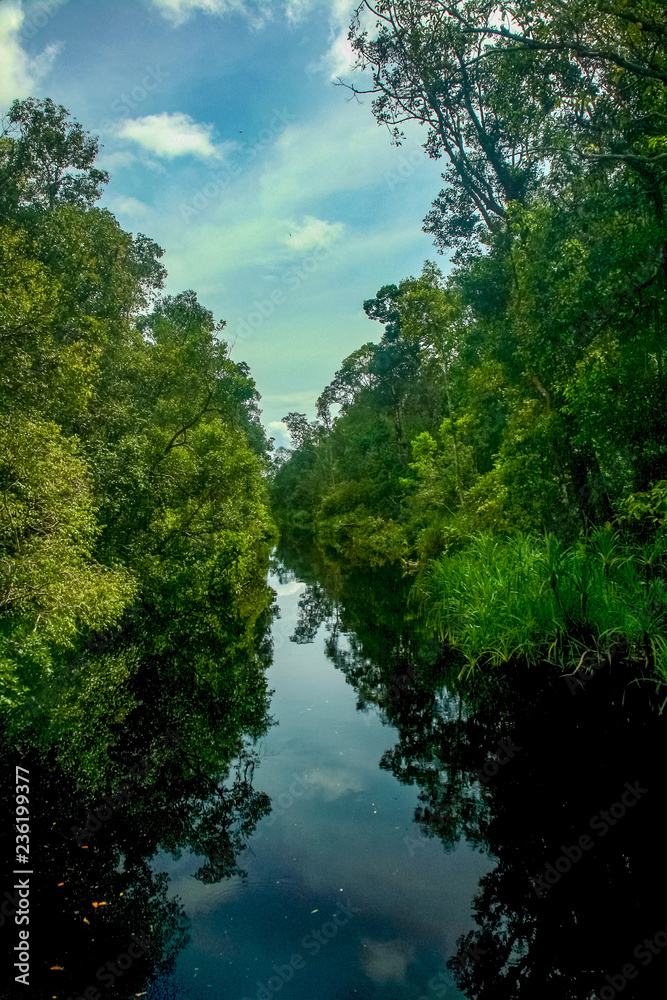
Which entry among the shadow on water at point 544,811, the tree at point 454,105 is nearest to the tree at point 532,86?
the tree at point 454,105

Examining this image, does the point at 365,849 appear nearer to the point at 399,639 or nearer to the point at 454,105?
the point at 399,639

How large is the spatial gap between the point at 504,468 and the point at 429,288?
32.3ft

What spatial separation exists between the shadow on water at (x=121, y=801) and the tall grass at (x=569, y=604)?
4588 millimetres

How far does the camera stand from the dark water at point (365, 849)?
451 centimetres

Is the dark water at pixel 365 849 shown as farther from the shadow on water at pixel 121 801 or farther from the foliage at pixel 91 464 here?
the foliage at pixel 91 464

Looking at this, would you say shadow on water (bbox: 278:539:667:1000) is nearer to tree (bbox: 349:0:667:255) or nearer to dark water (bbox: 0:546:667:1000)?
dark water (bbox: 0:546:667:1000)

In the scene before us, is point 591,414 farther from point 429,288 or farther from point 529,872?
point 429,288

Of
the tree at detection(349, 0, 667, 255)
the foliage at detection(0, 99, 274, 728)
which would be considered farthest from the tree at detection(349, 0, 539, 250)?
the foliage at detection(0, 99, 274, 728)

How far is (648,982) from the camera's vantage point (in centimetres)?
411

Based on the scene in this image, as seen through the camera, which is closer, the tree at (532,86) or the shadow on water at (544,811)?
the shadow on water at (544,811)

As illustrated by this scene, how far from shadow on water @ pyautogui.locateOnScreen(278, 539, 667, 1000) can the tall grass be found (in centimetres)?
56

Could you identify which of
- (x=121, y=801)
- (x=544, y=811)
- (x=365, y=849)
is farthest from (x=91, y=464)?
(x=544, y=811)

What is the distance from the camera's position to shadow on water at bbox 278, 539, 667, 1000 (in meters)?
4.47

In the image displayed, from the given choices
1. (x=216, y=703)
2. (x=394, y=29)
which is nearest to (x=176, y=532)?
(x=216, y=703)
